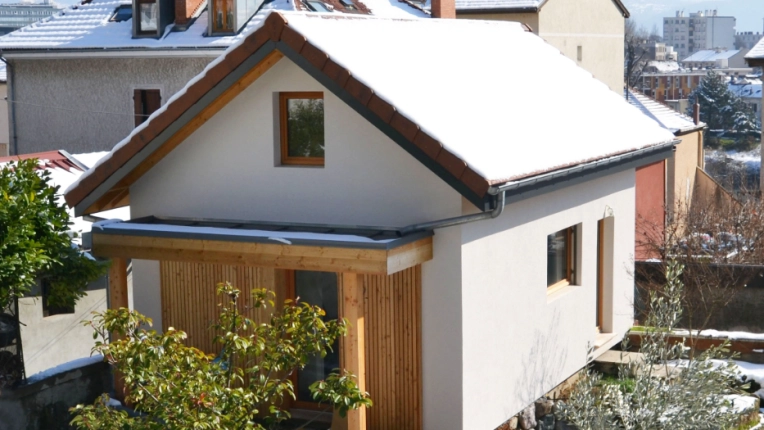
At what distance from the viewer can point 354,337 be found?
35.0 feet

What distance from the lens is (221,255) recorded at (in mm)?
11570

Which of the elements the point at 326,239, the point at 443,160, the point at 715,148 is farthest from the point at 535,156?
the point at 715,148

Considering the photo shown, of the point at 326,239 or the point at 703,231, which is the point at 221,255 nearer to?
the point at 326,239

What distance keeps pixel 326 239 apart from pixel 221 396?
104 inches

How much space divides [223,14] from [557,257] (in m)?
15.4

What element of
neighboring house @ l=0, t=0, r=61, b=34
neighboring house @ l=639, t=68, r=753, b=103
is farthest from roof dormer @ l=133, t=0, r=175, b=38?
neighboring house @ l=639, t=68, r=753, b=103

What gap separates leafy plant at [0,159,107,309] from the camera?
36.5ft

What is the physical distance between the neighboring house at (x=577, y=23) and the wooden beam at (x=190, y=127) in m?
22.0

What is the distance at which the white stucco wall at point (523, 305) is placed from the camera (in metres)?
11.7

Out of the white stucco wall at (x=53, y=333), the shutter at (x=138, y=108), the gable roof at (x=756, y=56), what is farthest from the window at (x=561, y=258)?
the gable roof at (x=756, y=56)

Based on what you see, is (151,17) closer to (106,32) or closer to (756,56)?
(106,32)

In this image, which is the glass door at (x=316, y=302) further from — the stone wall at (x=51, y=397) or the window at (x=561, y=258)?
the window at (x=561, y=258)

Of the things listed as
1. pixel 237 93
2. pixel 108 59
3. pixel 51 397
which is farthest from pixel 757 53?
pixel 51 397

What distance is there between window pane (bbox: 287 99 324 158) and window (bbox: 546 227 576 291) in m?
3.24
